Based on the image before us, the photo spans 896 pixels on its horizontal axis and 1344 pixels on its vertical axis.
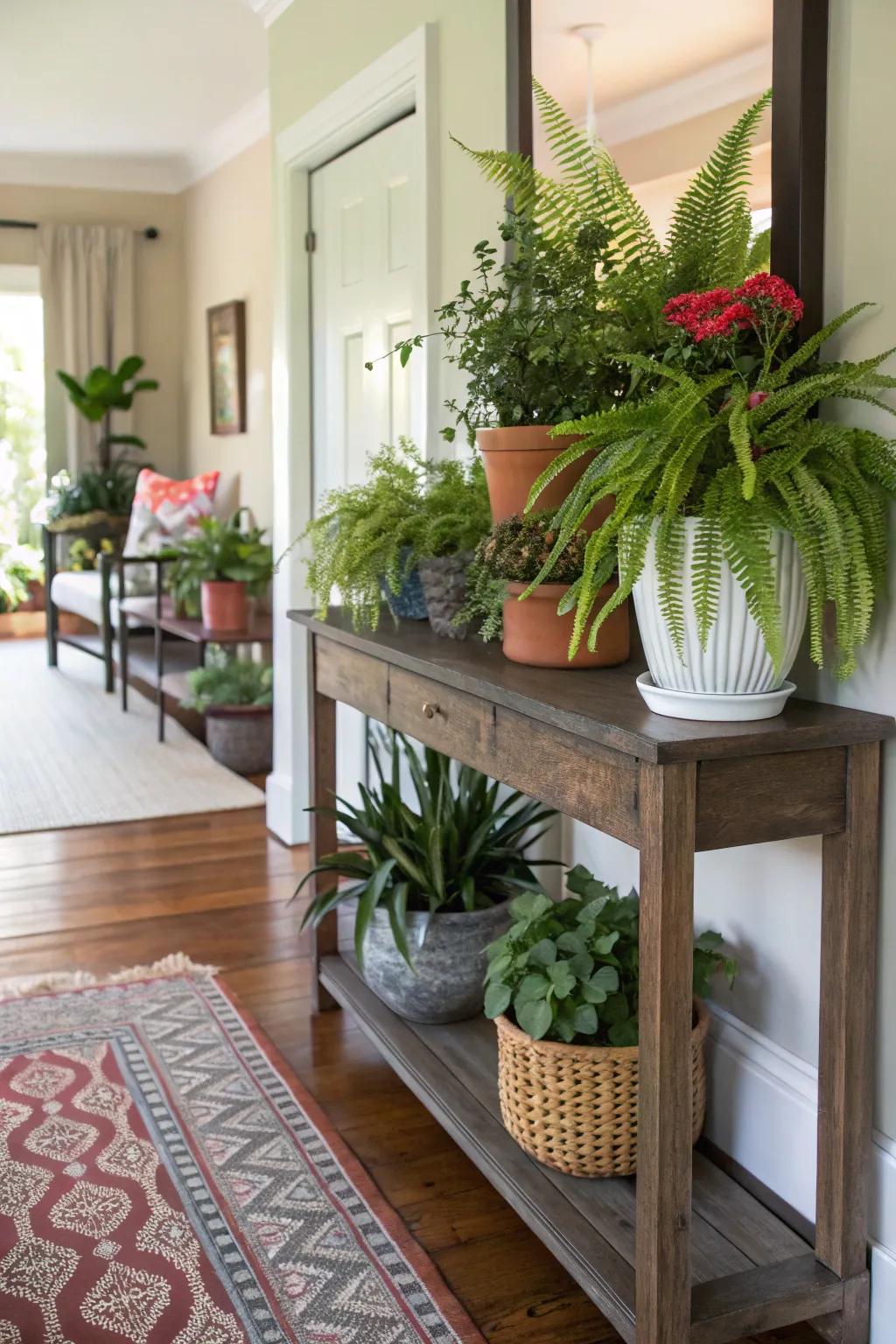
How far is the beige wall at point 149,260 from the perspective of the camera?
754cm

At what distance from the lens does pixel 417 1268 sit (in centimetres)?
184

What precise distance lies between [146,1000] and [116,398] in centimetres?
544

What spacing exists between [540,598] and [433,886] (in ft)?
2.54

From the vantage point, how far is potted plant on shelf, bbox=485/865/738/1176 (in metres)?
1.82

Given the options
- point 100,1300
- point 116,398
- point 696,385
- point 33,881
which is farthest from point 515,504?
point 116,398

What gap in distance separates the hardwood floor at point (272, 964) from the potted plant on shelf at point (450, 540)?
0.88m

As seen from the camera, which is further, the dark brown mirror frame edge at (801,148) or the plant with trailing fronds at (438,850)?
the plant with trailing fronds at (438,850)

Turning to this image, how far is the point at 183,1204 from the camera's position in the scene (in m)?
2.00

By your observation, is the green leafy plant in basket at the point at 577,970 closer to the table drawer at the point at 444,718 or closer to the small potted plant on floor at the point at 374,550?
the table drawer at the point at 444,718

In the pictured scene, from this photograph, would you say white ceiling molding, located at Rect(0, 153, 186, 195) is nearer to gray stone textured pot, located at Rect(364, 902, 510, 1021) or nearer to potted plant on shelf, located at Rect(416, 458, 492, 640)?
potted plant on shelf, located at Rect(416, 458, 492, 640)

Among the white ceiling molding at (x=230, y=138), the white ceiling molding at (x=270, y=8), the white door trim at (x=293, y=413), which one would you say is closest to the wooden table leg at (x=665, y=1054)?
the white door trim at (x=293, y=413)

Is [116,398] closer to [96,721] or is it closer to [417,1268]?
[96,721]

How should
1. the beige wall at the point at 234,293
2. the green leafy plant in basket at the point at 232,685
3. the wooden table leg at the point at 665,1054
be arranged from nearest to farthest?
the wooden table leg at the point at 665,1054, the green leafy plant in basket at the point at 232,685, the beige wall at the point at 234,293

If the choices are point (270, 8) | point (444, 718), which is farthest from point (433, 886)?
point (270, 8)
